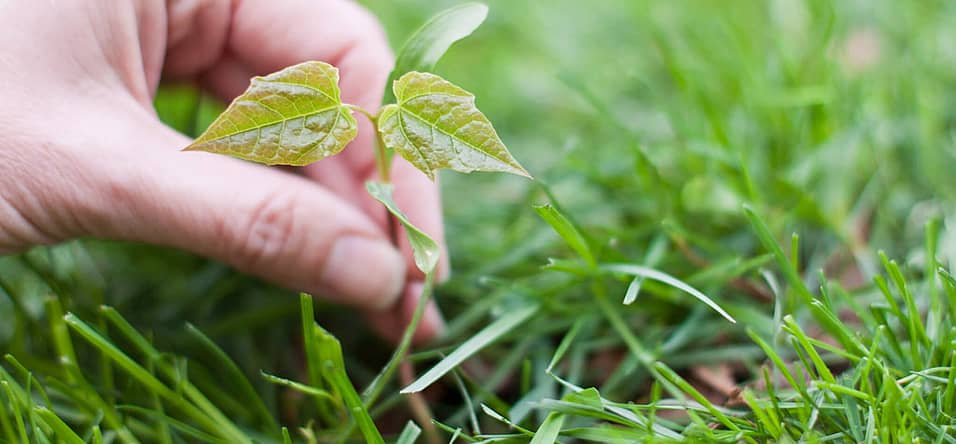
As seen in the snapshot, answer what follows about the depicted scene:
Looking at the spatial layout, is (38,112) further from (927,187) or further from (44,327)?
(927,187)

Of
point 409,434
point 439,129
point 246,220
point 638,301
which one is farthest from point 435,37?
point 638,301

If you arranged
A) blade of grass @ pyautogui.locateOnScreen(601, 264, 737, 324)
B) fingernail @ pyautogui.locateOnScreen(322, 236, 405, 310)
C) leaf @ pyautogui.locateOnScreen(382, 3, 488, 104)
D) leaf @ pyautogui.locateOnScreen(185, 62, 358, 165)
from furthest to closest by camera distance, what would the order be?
fingernail @ pyautogui.locateOnScreen(322, 236, 405, 310) → blade of grass @ pyautogui.locateOnScreen(601, 264, 737, 324) → leaf @ pyautogui.locateOnScreen(382, 3, 488, 104) → leaf @ pyautogui.locateOnScreen(185, 62, 358, 165)

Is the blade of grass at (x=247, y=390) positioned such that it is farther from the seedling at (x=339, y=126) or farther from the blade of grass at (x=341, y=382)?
the seedling at (x=339, y=126)

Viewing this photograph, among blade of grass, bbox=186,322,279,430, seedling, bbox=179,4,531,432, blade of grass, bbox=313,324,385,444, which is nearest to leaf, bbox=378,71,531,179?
seedling, bbox=179,4,531,432

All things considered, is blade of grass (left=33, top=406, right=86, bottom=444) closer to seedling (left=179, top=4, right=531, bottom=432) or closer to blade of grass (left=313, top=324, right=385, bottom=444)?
blade of grass (left=313, top=324, right=385, bottom=444)

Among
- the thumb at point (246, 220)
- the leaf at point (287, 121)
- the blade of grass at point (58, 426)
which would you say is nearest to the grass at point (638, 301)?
the blade of grass at point (58, 426)
